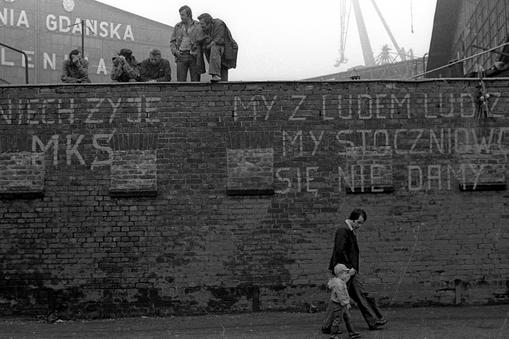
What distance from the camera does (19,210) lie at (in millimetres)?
9906

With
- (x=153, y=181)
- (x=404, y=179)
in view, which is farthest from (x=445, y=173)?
(x=153, y=181)

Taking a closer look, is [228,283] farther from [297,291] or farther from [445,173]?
[445,173]

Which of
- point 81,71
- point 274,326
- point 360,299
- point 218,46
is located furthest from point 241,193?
point 81,71

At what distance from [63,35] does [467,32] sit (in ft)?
56.3

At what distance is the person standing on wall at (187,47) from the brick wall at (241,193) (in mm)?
1427

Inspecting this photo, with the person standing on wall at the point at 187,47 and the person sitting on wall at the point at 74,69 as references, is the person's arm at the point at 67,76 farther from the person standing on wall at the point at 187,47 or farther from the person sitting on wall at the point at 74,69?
the person standing on wall at the point at 187,47

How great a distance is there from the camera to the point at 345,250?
27.4 ft

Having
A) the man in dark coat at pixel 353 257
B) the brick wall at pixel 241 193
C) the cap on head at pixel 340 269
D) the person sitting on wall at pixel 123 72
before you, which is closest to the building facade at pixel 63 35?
the person sitting on wall at pixel 123 72

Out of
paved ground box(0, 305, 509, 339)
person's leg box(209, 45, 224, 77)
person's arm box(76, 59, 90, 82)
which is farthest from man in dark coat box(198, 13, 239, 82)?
paved ground box(0, 305, 509, 339)

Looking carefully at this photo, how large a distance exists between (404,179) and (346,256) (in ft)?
7.47

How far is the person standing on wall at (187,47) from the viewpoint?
11.3 m

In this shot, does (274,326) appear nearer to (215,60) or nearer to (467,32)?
(215,60)

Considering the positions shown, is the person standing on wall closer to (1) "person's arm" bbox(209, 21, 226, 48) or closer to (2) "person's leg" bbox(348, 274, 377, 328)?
(1) "person's arm" bbox(209, 21, 226, 48)

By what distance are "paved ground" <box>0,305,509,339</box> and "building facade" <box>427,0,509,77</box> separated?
6563 mm
